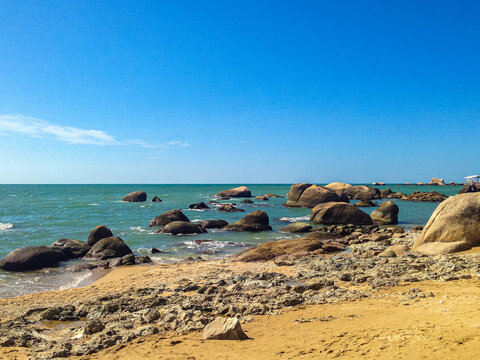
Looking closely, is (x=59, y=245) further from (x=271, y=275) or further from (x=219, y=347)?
(x=219, y=347)

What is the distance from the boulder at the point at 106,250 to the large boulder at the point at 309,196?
3185cm

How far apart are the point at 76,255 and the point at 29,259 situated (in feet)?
8.46

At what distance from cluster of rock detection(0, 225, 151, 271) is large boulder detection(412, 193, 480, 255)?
12.4m

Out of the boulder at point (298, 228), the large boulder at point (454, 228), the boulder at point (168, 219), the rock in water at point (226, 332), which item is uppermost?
the large boulder at point (454, 228)

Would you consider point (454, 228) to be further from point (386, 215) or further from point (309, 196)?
point (309, 196)

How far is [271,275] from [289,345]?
5861 mm

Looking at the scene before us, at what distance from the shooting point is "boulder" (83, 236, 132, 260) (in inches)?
645

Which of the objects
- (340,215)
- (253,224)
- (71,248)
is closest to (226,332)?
(71,248)

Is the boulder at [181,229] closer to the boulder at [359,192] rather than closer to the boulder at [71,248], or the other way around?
the boulder at [71,248]

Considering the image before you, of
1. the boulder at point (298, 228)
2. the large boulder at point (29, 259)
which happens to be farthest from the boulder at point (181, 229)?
the large boulder at point (29, 259)

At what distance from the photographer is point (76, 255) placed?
16.8 metres

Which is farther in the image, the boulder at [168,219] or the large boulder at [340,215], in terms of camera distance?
the large boulder at [340,215]

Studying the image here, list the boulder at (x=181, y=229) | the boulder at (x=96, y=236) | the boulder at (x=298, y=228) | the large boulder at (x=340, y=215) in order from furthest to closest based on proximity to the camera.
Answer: the large boulder at (x=340, y=215)
the boulder at (x=298, y=228)
the boulder at (x=181, y=229)
the boulder at (x=96, y=236)

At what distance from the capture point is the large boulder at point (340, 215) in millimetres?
28109
